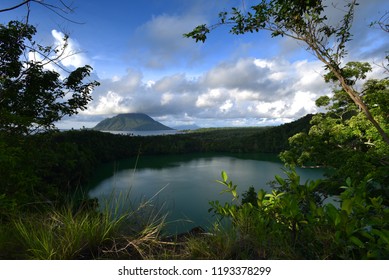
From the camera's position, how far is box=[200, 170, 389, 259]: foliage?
1.57 meters

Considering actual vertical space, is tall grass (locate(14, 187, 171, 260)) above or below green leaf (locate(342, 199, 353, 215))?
below

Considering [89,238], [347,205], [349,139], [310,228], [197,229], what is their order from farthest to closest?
[349,139] < [197,229] < [89,238] < [310,228] < [347,205]

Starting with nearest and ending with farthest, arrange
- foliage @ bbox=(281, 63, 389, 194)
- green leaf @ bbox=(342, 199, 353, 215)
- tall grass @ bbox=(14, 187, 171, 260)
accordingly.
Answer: green leaf @ bbox=(342, 199, 353, 215) → tall grass @ bbox=(14, 187, 171, 260) → foliage @ bbox=(281, 63, 389, 194)

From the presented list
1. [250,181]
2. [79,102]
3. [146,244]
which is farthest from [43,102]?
[250,181]

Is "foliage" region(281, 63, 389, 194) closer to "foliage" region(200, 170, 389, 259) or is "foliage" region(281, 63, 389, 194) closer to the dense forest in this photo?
the dense forest

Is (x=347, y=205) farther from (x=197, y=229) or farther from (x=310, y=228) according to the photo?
(x=197, y=229)

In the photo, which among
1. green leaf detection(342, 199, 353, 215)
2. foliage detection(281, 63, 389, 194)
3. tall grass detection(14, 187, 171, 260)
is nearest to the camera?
green leaf detection(342, 199, 353, 215)

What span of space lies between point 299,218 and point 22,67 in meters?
8.13

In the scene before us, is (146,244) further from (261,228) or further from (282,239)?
(282,239)

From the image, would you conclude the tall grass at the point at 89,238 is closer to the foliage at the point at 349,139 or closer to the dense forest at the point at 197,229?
the dense forest at the point at 197,229

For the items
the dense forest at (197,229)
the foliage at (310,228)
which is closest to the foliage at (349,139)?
the dense forest at (197,229)

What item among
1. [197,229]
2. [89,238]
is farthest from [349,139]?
[89,238]

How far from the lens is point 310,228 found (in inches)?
75.4

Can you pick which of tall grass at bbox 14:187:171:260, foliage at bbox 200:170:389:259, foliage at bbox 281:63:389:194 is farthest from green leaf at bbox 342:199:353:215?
foliage at bbox 281:63:389:194
